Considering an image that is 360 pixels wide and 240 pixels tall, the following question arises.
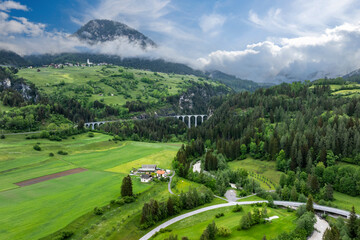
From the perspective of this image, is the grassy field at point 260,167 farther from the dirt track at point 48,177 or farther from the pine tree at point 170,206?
the dirt track at point 48,177

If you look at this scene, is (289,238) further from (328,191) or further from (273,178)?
(273,178)

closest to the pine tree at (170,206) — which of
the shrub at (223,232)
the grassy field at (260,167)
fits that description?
the shrub at (223,232)

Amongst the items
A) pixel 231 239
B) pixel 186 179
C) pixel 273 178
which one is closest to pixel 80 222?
pixel 231 239

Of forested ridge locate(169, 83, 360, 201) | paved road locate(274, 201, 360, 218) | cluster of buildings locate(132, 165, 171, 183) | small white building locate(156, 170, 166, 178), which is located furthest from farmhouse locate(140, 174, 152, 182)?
paved road locate(274, 201, 360, 218)

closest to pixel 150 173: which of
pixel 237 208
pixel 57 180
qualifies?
pixel 57 180

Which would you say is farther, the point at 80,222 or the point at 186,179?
the point at 186,179
